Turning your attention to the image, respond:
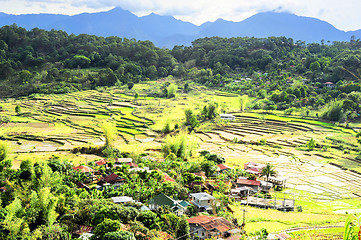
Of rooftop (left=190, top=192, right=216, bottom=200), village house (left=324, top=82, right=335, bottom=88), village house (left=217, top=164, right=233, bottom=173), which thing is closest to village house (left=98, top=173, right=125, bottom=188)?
rooftop (left=190, top=192, right=216, bottom=200)

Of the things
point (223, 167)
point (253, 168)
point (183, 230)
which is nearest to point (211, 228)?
point (183, 230)

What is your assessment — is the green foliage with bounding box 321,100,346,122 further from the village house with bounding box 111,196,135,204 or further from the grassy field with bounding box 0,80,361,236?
the village house with bounding box 111,196,135,204

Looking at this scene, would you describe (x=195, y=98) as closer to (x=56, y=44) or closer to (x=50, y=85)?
(x=50, y=85)

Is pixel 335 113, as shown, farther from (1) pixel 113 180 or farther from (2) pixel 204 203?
(1) pixel 113 180

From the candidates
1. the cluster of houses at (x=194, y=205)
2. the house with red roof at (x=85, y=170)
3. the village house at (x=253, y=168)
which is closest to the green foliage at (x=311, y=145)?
the village house at (x=253, y=168)

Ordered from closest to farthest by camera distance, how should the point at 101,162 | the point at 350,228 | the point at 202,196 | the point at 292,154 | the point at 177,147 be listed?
the point at 350,228
the point at 202,196
the point at 101,162
the point at 177,147
the point at 292,154

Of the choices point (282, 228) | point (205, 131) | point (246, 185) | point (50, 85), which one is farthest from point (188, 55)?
point (282, 228)

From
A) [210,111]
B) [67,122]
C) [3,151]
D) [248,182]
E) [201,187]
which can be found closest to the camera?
[201,187]
